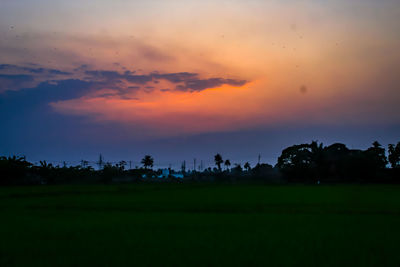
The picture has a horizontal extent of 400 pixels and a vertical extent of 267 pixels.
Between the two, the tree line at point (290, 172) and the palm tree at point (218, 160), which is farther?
the palm tree at point (218, 160)

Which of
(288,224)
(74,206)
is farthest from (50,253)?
(74,206)

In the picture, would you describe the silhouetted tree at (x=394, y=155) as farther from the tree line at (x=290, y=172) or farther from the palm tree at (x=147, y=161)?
the palm tree at (x=147, y=161)

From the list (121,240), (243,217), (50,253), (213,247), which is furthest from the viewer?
(243,217)

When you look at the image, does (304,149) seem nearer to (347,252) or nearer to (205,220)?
(205,220)

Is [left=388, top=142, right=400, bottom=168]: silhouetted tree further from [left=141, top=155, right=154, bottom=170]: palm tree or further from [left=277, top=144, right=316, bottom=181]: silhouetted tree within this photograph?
[left=141, top=155, right=154, bottom=170]: palm tree

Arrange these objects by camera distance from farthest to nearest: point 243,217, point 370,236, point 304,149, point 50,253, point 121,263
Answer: point 304,149
point 243,217
point 370,236
point 50,253
point 121,263

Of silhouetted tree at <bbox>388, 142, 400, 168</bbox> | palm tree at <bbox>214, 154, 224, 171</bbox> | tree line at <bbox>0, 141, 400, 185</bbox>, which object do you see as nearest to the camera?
tree line at <bbox>0, 141, 400, 185</bbox>

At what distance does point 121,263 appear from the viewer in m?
7.11

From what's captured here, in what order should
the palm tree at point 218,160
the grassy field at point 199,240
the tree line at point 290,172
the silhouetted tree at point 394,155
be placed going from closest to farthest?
1. the grassy field at point 199,240
2. the tree line at point 290,172
3. the silhouetted tree at point 394,155
4. the palm tree at point 218,160

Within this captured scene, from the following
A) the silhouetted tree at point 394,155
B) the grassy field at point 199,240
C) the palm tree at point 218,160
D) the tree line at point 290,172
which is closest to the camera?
the grassy field at point 199,240

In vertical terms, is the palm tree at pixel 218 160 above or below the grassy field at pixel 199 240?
above

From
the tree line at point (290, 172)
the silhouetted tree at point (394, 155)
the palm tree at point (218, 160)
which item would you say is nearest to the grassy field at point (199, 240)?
the tree line at point (290, 172)

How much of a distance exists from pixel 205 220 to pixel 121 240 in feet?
14.5

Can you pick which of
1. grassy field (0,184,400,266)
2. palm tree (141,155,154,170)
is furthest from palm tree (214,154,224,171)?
grassy field (0,184,400,266)
